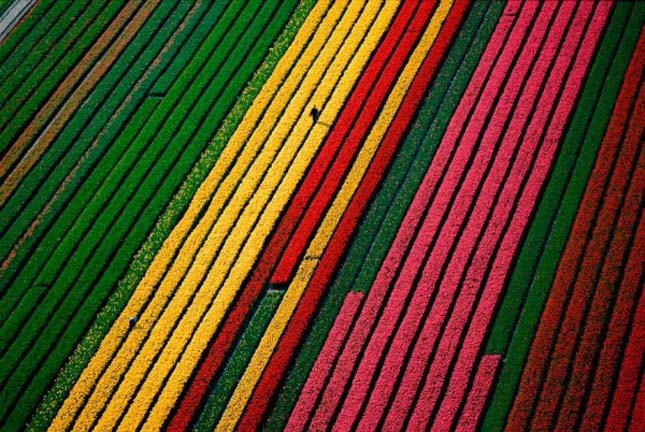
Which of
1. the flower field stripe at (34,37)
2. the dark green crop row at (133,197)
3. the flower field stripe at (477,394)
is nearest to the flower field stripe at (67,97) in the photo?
the flower field stripe at (34,37)

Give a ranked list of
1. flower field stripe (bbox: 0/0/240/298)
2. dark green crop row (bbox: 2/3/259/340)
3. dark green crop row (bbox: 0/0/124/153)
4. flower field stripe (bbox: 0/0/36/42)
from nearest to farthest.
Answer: dark green crop row (bbox: 2/3/259/340) < flower field stripe (bbox: 0/0/240/298) < dark green crop row (bbox: 0/0/124/153) < flower field stripe (bbox: 0/0/36/42)

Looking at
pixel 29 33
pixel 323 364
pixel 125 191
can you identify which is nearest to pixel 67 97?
pixel 29 33

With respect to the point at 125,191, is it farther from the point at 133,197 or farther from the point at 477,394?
the point at 477,394

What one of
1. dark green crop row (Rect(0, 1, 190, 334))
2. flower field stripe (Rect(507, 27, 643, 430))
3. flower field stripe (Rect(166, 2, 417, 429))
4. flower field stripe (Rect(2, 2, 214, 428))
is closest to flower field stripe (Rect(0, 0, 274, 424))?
flower field stripe (Rect(2, 2, 214, 428))

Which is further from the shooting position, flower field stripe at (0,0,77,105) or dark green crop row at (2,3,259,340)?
flower field stripe at (0,0,77,105)

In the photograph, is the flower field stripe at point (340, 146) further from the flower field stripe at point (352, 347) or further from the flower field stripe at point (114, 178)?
the flower field stripe at point (114, 178)

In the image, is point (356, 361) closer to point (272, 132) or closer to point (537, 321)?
point (537, 321)

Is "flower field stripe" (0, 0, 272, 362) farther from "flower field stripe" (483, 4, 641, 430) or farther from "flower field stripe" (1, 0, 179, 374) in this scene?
"flower field stripe" (483, 4, 641, 430)
